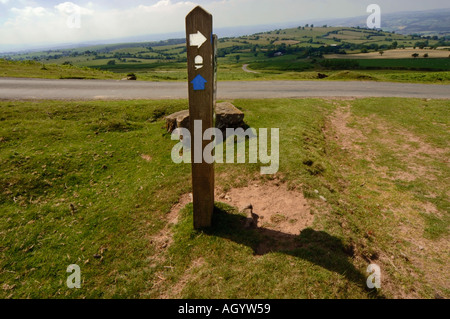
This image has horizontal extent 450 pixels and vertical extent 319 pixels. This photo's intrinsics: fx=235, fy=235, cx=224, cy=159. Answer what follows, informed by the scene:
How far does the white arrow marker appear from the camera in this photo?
473cm

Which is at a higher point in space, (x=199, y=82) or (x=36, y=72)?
(x=36, y=72)

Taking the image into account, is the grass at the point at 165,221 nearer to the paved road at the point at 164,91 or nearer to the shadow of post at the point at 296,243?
the shadow of post at the point at 296,243

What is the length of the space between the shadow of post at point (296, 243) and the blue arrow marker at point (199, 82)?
3.55 metres

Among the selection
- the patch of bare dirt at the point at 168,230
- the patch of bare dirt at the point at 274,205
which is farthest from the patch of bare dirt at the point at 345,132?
the patch of bare dirt at the point at 168,230

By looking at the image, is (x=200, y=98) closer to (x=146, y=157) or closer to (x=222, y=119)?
(x=146, y=157)

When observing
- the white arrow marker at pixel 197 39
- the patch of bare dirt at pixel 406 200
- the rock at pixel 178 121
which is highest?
the white arrow marker at pixel 197 39

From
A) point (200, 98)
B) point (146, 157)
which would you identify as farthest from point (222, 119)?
point (200, 98)

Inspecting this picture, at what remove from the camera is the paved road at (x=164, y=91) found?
19344 mm

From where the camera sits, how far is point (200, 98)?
205 inches

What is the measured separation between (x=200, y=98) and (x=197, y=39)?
117 centimetres

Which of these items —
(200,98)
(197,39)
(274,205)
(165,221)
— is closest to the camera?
(197,39)

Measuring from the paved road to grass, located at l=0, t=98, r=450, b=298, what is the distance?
6.34 meters
